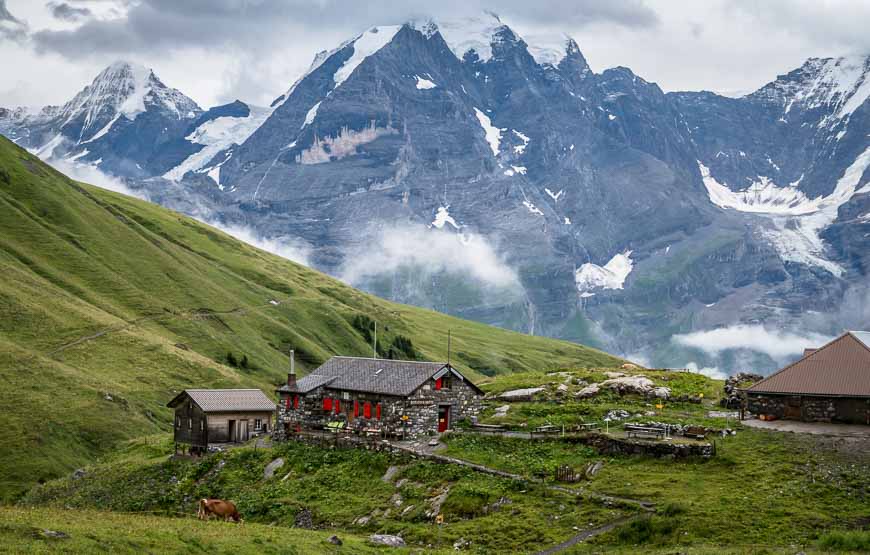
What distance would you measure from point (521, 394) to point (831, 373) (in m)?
32.1

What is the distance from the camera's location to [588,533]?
54344mm

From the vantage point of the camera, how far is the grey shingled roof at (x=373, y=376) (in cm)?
8231

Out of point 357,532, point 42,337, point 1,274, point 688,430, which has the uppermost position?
point 1,274

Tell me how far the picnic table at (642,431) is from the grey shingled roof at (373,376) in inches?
635

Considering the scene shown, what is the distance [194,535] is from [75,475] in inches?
2100

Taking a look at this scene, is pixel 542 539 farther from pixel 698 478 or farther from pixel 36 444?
pixel 36 444

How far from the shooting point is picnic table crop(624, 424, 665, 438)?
2837 inches

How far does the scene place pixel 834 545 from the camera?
48.4 metres

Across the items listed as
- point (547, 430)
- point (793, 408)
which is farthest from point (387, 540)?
point (793, 408)

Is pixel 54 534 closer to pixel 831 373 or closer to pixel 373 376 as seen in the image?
pixel 373 376

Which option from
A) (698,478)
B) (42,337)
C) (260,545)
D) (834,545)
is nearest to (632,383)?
(698,478)

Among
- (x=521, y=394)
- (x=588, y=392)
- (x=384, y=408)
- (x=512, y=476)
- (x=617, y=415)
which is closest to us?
(x=512, y=476)

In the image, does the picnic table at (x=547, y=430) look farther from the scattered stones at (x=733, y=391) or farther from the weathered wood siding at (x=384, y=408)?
the scattered stones at (x=733, y=391)

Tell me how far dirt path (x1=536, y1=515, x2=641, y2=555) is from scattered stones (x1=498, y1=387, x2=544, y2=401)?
42.5m
